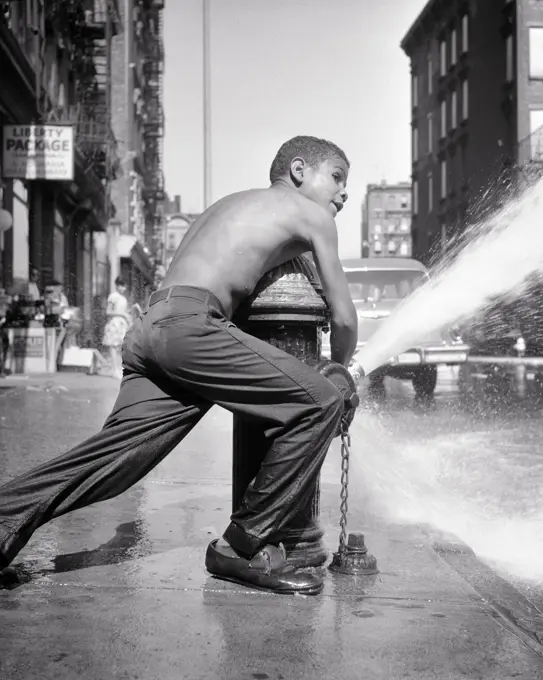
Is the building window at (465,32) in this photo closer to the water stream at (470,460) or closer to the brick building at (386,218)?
the water stream at (470,460)

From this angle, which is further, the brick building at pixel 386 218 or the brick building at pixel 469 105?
the brick building at pixel 386 218

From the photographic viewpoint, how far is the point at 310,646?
253cm

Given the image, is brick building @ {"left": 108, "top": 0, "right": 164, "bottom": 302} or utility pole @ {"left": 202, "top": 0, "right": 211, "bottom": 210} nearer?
utility pole @ {"left": 202, "top": 0, "right": 211, "bottom": 210}

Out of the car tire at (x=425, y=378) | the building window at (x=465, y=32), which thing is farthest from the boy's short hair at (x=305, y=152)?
the building window at (x=465, y=32)

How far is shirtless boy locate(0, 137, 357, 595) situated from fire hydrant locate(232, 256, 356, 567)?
10 cm

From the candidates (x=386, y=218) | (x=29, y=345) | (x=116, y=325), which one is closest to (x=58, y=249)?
(x=116, y=325)

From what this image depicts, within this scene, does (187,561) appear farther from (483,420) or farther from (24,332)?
(24,332)

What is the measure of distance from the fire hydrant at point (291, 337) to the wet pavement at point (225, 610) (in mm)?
161

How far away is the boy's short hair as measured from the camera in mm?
3354

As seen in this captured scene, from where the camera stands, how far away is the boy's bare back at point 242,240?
10.1ft

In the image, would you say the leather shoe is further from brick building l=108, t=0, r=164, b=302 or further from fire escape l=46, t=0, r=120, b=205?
brick building l=108, t=0, r=164, b=302

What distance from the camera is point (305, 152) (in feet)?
11.0

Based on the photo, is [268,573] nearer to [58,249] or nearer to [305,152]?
[305,152]

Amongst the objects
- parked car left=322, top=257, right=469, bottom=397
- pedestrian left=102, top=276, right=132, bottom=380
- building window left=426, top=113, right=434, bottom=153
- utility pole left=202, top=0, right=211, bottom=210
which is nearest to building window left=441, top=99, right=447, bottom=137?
building window left=426, top=113, right=434, bottom=153
